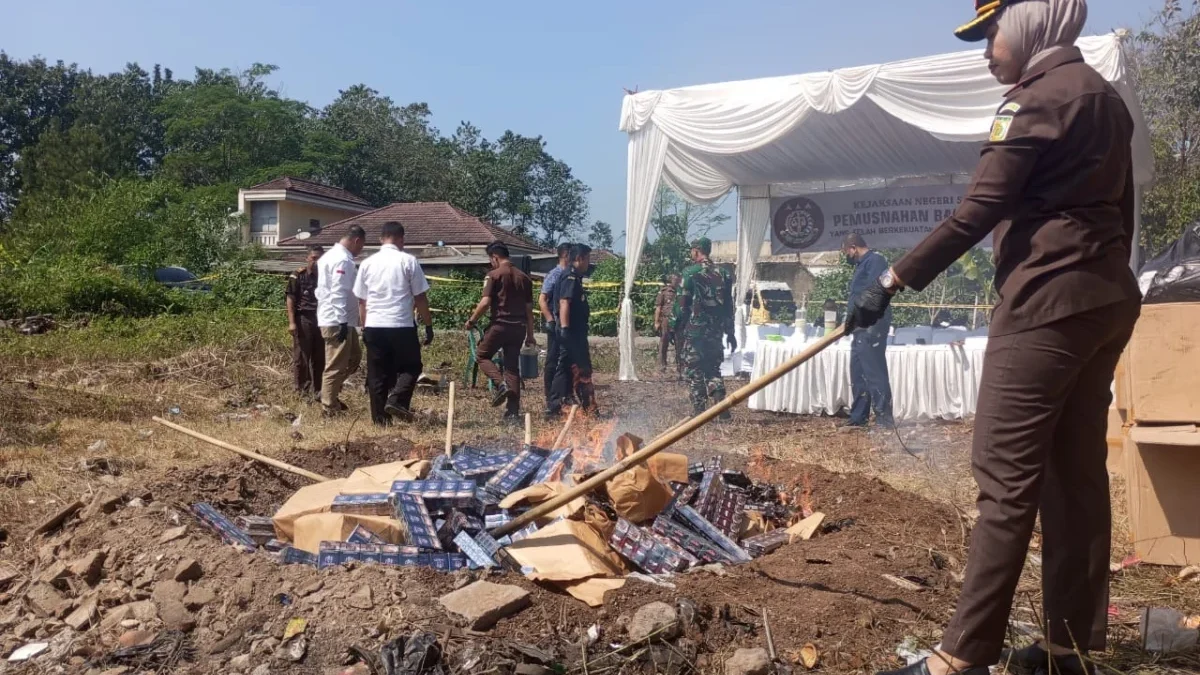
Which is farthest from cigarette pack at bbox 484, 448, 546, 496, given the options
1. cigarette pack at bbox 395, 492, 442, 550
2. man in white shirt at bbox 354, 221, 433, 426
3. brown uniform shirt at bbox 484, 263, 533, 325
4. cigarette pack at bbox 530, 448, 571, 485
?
brown uniform shirt at bbox 484, 263, 533, 325

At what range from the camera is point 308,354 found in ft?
32.1

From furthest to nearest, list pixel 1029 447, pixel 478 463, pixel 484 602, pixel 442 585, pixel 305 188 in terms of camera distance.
Answer: pixel 305 188 < pixel 478 463 < pixel 442 585 < pixel 484 602 < pixel 1029 447

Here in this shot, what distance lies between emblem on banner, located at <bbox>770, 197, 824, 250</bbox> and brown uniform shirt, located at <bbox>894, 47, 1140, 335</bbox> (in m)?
10.0

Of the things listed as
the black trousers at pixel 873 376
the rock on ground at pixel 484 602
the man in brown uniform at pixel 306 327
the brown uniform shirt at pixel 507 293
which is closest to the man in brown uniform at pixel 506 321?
the brown uniform shirt at pixel 507 293

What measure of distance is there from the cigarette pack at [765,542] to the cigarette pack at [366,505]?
1675mm

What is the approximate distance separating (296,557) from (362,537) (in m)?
0.27

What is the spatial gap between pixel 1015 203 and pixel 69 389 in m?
9.22

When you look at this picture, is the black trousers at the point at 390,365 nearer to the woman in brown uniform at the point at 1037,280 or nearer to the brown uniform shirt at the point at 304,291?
the brown uniform shirt at the point at 304,291

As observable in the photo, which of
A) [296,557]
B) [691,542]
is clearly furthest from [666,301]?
[296,557]

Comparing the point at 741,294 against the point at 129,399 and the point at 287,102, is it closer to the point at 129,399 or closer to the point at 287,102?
the point at 129,399

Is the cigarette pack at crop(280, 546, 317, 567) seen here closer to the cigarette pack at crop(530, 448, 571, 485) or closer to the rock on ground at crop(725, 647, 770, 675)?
the cigarette pack at crop(530, 448, 571, 485)

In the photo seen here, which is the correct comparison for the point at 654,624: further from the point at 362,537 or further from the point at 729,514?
the point at 729,514

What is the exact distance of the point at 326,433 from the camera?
7.58m

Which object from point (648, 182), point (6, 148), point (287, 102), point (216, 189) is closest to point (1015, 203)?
point (648, 182)
